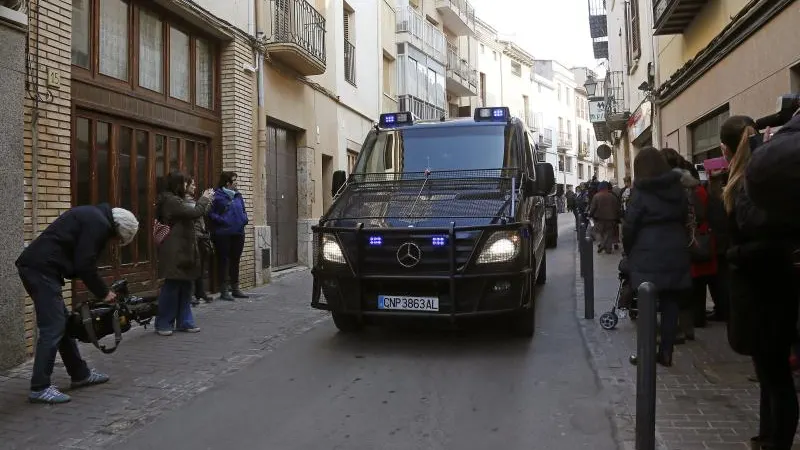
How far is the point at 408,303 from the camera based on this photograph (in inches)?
239

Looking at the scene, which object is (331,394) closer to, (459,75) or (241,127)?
(241,127)

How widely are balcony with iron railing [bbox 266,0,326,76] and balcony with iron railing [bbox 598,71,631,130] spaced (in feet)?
35.9

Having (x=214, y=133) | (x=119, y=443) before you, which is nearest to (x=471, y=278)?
(x=119, y=443)

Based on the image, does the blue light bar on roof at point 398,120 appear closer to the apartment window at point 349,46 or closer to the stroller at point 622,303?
the stroller at point 622,303

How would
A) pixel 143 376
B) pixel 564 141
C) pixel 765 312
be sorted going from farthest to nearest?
pixel 564 141 < pixel 143 376 < pixel 765 312

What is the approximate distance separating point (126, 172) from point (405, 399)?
5.29 m

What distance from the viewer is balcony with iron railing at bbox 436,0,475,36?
90.9 feet

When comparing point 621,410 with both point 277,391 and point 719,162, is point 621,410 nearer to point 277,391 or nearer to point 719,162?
point 277,391

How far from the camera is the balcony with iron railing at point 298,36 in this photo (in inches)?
469

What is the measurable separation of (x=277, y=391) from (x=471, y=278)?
1940 mm

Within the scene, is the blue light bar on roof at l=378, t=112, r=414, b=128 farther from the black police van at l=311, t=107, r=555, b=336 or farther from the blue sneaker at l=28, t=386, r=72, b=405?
the blue sneaker at l=28, t=386, r=72, b=405

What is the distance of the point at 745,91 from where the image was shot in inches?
358

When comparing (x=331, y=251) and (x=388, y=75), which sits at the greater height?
(x=388, y=75)

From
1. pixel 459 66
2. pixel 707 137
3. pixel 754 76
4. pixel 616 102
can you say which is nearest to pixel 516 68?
pixel 459 66
